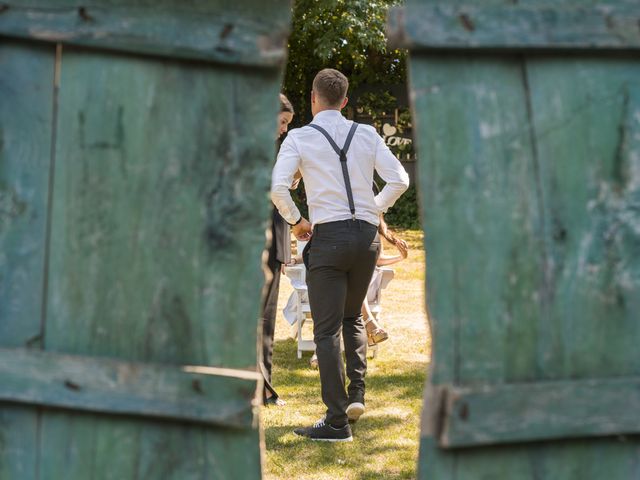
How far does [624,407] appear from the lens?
2.12m

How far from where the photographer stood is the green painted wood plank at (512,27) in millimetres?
2053

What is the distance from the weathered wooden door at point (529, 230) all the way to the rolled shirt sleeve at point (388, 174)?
3.04 meters

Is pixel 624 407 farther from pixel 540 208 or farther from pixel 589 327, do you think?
pixel 540 208

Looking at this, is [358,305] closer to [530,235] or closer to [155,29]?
[530,235]

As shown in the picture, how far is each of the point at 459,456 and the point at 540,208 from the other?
1.91 ft

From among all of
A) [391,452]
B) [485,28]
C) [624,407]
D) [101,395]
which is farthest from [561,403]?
[391,452]

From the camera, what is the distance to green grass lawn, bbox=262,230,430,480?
4.96m

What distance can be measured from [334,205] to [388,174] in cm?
47

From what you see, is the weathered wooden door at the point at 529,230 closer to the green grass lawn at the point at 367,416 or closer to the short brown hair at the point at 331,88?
the green grass lawn at the point at 367,416

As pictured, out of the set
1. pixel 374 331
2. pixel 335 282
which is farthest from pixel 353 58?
pixel 335 282

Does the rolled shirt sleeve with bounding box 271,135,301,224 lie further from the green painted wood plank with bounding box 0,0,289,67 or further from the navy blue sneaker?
the green painted wood plank with bounding box 0,0,289,67

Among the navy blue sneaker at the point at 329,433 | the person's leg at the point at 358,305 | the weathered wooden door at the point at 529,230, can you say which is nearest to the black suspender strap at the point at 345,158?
the person's leg at the point at 358,305

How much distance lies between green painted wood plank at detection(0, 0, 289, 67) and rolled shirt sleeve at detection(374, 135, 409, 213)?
10.3ft

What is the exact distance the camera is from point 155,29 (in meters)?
2.06
